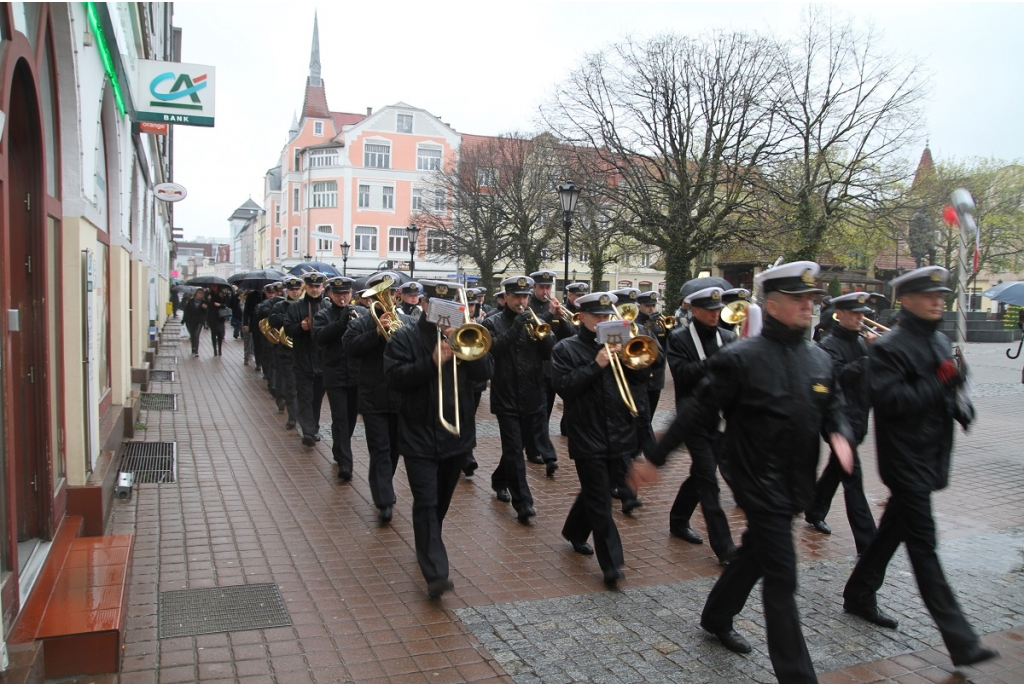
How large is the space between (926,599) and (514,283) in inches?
167

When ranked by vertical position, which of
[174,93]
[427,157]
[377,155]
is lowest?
[174,93]

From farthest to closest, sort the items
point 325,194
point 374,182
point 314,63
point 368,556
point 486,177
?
point 314,63
point 325,194
point 374,182
point 486,177
point 368,556

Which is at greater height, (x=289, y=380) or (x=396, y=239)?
(x=396, y=239)

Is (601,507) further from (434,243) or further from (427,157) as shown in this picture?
(427,157)

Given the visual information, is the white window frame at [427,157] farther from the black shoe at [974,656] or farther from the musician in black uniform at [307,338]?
the black shoe at [974,656]

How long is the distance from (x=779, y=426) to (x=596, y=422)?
6.25ft

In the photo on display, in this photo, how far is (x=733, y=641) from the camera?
4.53 metres

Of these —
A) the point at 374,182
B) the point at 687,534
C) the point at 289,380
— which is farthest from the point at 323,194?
the point at 687,534

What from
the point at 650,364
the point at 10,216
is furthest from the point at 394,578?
the point at 10,216

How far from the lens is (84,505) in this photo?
6125 millimetres

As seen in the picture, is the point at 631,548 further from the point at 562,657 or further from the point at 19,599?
the point at 19,599

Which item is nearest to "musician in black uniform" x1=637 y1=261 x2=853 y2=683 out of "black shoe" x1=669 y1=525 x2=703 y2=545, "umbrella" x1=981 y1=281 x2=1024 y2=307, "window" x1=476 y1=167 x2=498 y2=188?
"black shoe" x1=669 y1=525 x2=703 y2=545

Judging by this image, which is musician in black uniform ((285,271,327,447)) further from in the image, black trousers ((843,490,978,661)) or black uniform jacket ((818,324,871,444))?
black trousers ((843,490,978,661))

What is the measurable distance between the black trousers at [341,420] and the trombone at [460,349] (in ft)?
11.3
